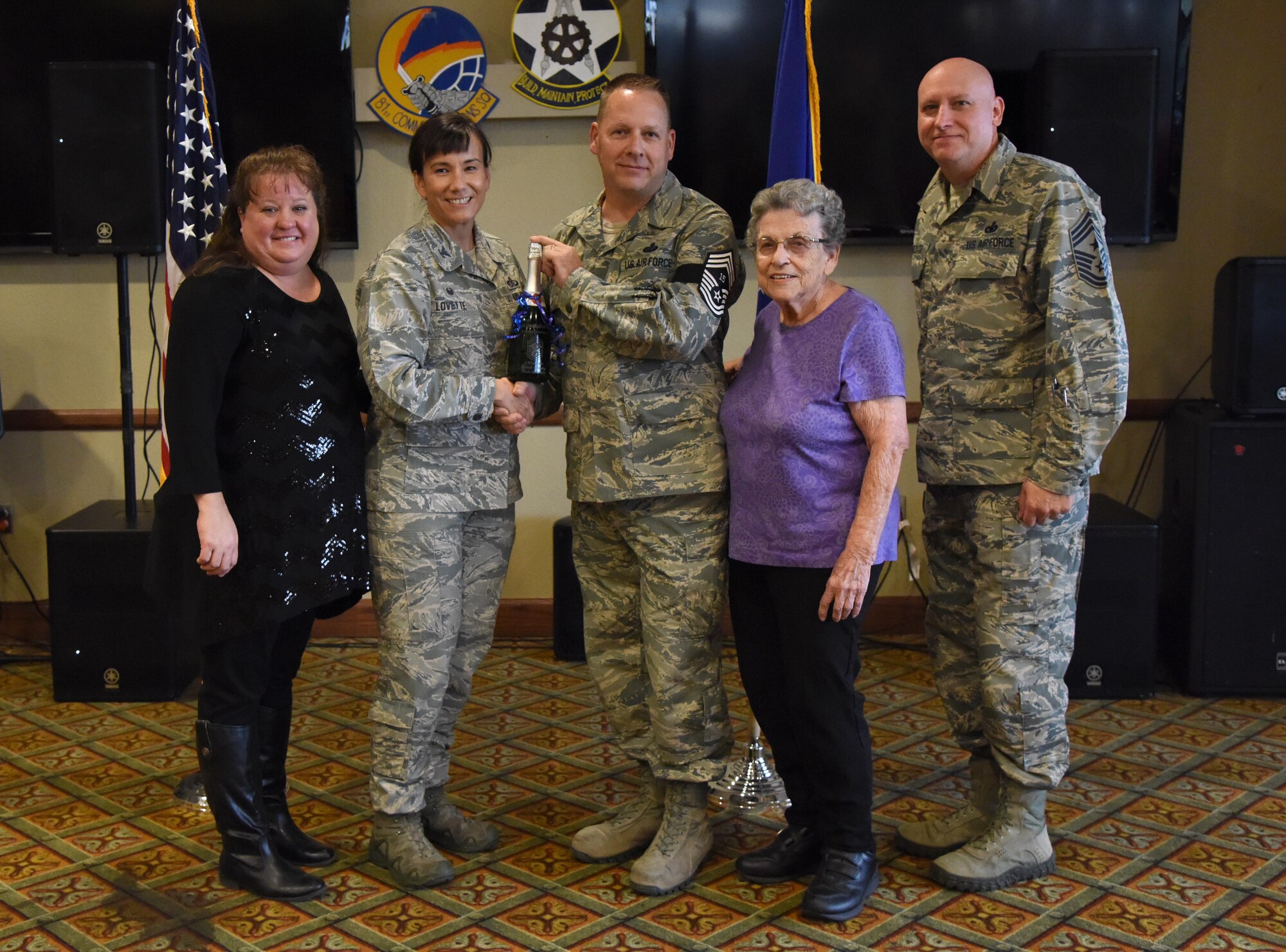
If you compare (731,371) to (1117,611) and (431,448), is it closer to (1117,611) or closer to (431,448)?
(431,448)

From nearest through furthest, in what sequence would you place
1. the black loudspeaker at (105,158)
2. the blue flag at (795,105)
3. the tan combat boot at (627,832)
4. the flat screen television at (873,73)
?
1. the tan combat boot at (627,832)
2. the blue flag at (795,105)
3. the black loudspeaker at (105,158)
4. the flat screen television at (873,73)

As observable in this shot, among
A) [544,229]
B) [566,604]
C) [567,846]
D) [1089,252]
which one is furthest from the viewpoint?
[544,229]

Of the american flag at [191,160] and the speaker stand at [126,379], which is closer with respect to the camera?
the american flag at [191,160]

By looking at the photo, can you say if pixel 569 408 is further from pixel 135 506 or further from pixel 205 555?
pixel 135 506

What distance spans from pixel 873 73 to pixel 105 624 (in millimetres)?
2894

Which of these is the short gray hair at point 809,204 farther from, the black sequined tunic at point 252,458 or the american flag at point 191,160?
the american flag at point 191,160

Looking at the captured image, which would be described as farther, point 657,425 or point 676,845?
point 676,845

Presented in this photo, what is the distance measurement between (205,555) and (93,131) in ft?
6.19

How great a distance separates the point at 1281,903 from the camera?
7.64 ft

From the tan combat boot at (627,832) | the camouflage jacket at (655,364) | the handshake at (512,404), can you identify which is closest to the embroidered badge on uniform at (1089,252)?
the camouflage jacket at (655,364)

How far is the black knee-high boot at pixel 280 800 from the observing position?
243 cm

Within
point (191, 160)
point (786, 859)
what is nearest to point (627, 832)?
point (786, 859)

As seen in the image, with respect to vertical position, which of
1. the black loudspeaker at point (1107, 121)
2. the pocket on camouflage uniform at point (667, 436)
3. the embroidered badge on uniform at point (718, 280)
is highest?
the black loudspeaker at point (1107, 121)

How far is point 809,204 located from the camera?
7.18ft
